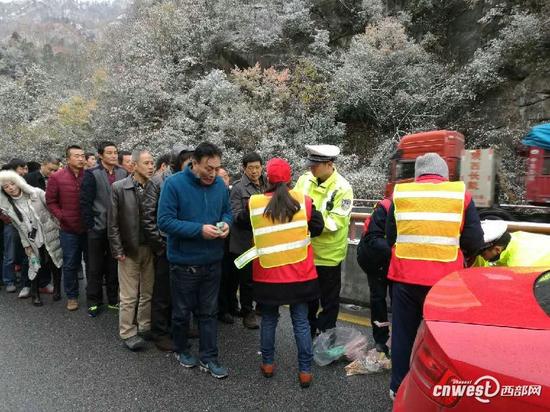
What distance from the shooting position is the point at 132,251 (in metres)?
4.33

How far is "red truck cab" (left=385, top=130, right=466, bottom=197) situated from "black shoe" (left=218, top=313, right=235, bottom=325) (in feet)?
19.1

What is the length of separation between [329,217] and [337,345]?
1.19 metres

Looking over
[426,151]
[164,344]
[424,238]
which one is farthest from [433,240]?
[426,151]

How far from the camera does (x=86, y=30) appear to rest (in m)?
99.0

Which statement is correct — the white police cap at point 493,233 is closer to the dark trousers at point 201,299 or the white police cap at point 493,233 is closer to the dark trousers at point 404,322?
the dark trousers at point 404,322

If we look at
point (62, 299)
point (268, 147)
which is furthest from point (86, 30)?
point (62, 299)

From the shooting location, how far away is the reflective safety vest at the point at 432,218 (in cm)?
276

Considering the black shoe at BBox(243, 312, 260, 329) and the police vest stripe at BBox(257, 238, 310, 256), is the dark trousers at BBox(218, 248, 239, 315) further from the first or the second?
the police vest stripe at BBox(257, 238, 310, 256)

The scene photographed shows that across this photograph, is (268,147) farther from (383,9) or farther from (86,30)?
(86,30)

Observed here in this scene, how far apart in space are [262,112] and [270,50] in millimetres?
4589

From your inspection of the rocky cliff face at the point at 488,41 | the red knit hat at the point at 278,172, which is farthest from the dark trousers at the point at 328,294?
the rocky cliff face at the point at 488,41

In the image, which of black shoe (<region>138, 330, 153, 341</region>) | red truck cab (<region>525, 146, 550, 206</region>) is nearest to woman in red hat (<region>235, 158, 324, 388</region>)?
black shoe (<region>138, 330, 153, 341</region>)

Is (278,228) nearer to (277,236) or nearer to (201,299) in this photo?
(277,236)

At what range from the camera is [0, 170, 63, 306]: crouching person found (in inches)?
221
